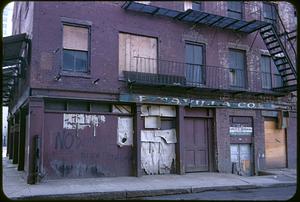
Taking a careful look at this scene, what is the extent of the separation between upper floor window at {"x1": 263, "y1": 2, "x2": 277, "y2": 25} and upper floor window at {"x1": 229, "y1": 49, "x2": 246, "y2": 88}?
297 cm

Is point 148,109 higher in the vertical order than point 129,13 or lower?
lower

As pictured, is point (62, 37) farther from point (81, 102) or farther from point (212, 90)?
point (212, 90)

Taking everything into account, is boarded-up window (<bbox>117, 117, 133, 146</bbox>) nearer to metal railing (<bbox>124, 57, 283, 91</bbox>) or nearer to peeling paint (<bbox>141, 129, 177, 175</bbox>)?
peeling paint (<bbox>141, 129, 177, 175</bbox>)

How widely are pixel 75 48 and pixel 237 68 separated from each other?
871cm

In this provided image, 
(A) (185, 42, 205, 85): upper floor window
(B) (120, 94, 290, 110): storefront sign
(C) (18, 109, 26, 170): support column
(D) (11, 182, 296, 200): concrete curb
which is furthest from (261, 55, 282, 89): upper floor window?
(C) (18, 109, 26, 170): support column

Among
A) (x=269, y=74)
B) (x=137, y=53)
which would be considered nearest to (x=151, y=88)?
(x=137, y=53)

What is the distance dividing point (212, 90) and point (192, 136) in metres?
2.39

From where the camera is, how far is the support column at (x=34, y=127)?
45.3 ft

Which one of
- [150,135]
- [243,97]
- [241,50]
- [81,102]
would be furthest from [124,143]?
[241,50]

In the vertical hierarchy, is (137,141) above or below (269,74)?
below

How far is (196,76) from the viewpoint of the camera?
18.2 meters

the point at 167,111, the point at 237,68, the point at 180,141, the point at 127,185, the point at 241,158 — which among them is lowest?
the point at 127,185

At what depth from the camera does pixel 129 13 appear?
16.6 metres

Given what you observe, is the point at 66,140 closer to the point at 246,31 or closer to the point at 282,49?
the point at 246,31
